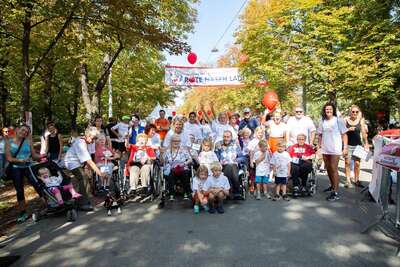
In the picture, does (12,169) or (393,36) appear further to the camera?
(393,36)

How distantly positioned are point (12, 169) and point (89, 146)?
1.80 meters

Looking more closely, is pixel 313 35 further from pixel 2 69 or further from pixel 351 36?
pixel 2 69

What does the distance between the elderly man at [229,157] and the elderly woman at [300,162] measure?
1.19 meters

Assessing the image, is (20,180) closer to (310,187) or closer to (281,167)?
(281,167)

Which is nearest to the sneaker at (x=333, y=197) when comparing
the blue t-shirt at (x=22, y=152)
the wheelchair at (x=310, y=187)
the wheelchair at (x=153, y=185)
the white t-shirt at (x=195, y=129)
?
the wheelchair at (x=310, y=187)

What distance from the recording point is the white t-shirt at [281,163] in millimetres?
6762

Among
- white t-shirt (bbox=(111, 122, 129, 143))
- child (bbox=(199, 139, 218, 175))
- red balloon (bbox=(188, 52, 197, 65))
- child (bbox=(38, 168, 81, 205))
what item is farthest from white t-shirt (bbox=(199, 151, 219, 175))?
red balloon (bbox=(188, 52, 197, 65))

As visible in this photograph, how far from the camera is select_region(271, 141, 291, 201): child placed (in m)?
Answer: 6.77

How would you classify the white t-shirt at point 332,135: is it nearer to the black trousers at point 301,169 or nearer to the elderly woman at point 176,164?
the black trousers at point 301,169

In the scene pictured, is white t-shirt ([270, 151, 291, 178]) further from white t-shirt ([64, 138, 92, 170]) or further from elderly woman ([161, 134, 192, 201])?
white t-shirt ([64, 138, 92, 170])

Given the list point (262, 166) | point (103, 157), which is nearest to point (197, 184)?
point (262, 166)

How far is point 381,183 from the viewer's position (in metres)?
4.73

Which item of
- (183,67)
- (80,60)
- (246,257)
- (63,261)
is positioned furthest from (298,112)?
(183,67)

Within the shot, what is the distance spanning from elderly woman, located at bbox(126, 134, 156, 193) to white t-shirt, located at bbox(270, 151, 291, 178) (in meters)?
2.54
